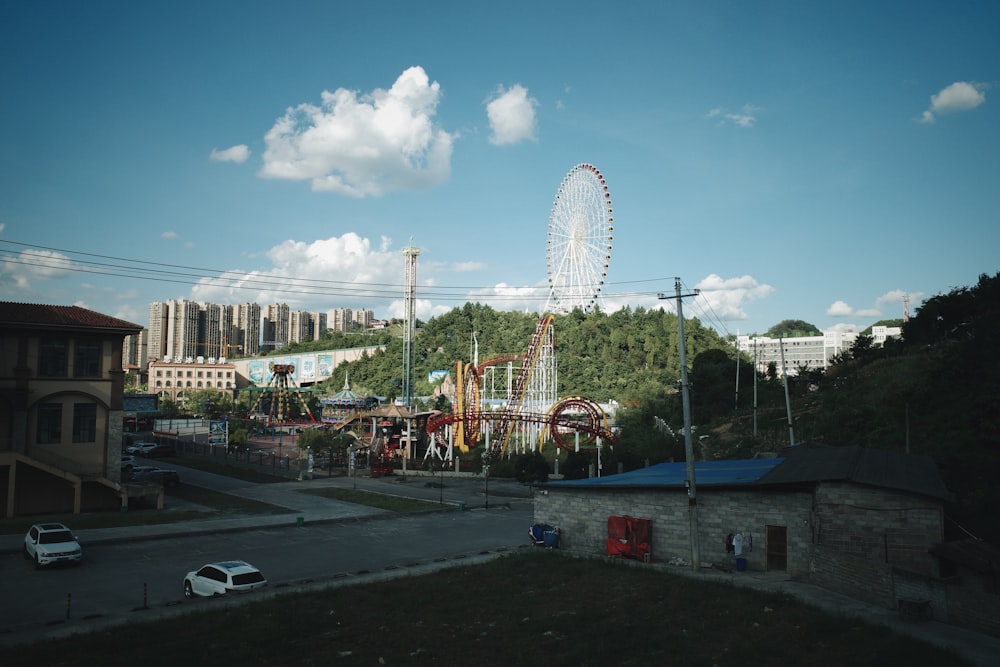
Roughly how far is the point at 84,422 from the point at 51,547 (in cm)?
1381

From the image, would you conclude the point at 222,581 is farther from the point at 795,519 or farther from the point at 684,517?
the point at 795,519

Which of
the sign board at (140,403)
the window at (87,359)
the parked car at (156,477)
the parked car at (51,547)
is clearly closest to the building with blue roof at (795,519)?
the parked car at (51,547)

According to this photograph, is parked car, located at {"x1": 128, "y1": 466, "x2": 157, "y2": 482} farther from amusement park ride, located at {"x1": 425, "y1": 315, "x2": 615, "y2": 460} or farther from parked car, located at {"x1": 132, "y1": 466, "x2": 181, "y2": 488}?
amusement park ride, located at {"x1": 425, "y1": 315, "x2": 615, "y2": 460}

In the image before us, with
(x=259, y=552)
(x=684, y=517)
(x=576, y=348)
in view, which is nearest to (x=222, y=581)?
(x=259, y=552)

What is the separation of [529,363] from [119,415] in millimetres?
38798

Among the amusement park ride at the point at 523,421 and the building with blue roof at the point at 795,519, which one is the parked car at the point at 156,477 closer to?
the amusement park ride at the point at 523,421

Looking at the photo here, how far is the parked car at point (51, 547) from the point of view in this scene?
24.4 metres

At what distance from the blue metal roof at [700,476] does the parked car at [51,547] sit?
1832 cm

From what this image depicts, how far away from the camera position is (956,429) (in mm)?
31297

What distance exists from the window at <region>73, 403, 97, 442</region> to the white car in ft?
66.0

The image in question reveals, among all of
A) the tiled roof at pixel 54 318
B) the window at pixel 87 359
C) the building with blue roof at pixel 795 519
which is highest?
the tiled roof at pixel 54 318

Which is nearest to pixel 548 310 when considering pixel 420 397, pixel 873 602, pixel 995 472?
pixel 995 472

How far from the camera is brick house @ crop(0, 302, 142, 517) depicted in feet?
112

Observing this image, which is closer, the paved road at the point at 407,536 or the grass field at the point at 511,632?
the grass field at the point at 511,632
